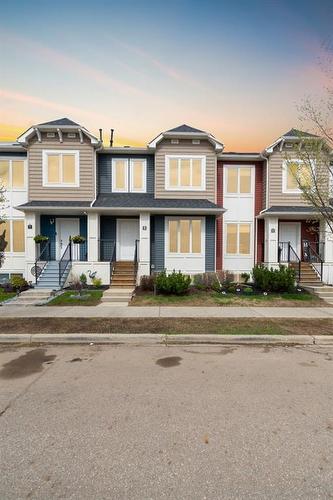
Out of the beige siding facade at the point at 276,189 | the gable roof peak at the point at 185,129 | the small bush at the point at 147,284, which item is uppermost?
the gable roof peak at the point at 185,129

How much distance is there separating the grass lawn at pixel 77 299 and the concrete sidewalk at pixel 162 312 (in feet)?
1.85

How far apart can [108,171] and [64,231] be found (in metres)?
4.21

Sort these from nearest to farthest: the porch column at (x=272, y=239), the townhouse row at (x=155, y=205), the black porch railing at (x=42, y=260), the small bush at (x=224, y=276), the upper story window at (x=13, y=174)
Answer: the black porch railing at (x=42, y=260), the small bush at (x=224, y=276), the townhouse row at (x=155, y=205), the porch column at (x=272, y=239), the upper story window at (x=13, y=174)

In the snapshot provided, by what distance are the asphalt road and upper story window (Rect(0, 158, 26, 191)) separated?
12517 mm

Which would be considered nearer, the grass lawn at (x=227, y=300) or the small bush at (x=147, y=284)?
the grass lawn at (x=227, y=300)

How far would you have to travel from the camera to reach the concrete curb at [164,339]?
6281mm

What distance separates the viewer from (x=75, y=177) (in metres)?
14.6

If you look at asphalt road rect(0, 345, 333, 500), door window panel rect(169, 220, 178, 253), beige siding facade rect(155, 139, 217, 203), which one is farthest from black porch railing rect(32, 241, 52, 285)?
asphalt road rect(0, 345, 333, 500)

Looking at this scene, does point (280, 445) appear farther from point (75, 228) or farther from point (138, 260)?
point (75, 228)

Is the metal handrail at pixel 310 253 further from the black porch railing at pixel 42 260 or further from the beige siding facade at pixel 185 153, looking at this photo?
the black porch railing at pixel 42 260

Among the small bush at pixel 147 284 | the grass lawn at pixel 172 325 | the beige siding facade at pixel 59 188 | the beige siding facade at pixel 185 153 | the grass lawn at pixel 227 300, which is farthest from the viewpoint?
the beige siding facade at pixel 185 153

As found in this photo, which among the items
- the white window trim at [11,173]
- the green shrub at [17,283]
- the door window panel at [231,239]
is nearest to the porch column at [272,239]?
the door window panel at [231,239]

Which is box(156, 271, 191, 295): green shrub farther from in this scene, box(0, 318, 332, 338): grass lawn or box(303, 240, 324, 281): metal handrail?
box(303, 240, 324, 281): metal handrail

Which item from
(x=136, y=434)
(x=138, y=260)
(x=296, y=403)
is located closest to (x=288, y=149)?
(x=138, y=260)
